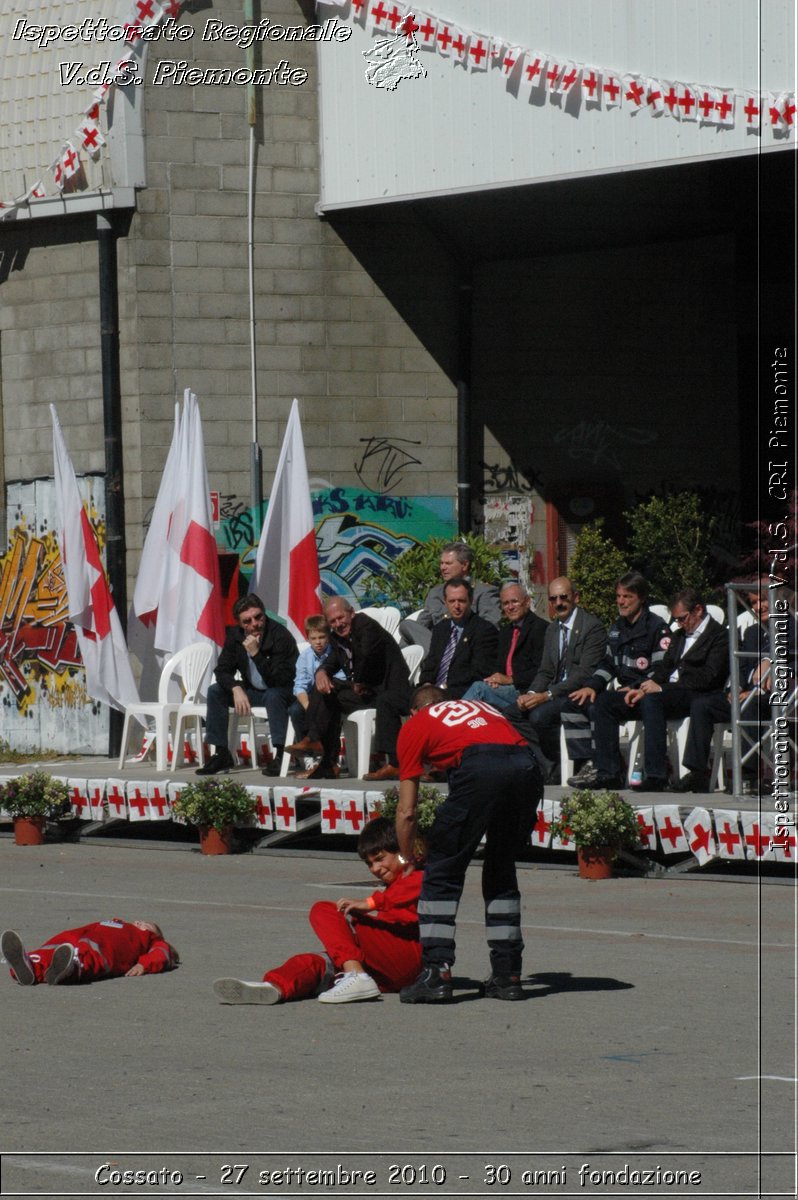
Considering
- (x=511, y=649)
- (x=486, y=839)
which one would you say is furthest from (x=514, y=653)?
(x=486, y=839)

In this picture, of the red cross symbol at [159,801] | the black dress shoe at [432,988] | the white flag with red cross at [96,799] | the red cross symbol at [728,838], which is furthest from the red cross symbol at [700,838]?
the white flag with red cross at [96,799]

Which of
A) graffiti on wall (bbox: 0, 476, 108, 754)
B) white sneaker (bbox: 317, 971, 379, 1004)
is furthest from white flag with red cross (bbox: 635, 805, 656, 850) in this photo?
graffiti on wall (bbox: 0, 476, 108, 754)

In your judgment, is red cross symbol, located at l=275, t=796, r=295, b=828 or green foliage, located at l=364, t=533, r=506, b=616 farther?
green foliage, located at l=364, t=533, r=506, b=616

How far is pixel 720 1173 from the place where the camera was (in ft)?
18.5

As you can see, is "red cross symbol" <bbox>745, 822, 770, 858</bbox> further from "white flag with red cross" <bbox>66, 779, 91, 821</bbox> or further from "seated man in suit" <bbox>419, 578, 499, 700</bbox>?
"white flag with red cross" <bbox>66, 779, 91, 821</bbox>

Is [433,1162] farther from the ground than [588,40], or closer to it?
closer to it

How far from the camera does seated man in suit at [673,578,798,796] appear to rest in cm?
1280

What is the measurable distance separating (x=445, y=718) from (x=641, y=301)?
14.2 meters

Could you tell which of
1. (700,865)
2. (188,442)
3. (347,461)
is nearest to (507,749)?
(700,865)

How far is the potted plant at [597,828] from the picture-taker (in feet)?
41.1

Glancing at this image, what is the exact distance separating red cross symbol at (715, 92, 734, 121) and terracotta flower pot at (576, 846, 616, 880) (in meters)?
7.38

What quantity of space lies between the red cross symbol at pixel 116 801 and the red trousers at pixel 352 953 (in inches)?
260

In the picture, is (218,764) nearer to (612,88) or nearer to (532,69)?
(612,88)

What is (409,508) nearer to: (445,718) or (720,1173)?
(445,718)
